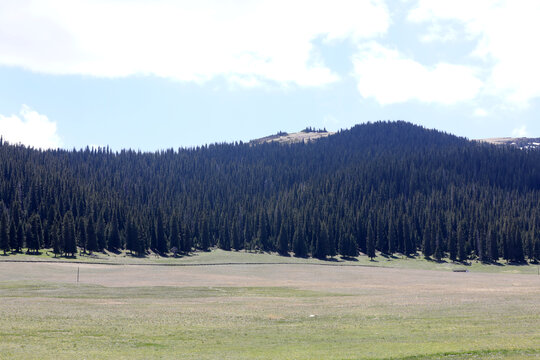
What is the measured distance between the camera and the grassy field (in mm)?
28594

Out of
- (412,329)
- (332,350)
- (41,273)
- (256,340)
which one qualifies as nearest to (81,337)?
(256,340)

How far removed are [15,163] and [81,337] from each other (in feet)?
615

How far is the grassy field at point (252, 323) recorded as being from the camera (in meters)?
28.6

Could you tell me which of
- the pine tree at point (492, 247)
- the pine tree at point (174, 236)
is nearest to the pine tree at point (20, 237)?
the pine tree at point (174, 236)

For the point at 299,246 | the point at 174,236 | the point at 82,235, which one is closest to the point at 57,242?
the point at 82,235

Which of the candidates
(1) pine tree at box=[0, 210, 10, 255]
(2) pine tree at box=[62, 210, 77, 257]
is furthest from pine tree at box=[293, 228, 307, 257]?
(1) pine tree at box=[0, 210, 10, 255]

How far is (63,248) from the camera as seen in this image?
12238 centimetres

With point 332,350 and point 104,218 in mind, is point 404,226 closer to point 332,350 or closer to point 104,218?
point 104,218

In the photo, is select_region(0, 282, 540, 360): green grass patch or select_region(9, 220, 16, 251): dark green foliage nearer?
select_region(0, 282, 540, 360): green grass patch

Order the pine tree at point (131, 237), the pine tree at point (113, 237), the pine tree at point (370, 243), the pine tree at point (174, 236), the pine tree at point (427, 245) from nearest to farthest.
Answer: the pine tree at point (131, 237), the pine tree at point (113, 237), the pine tree at point (174, 236), the pine tree at point (427, 245), the pine tree at point (370, 243)

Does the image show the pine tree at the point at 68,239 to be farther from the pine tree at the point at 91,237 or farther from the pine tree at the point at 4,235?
the pine tree at the point at 4,235

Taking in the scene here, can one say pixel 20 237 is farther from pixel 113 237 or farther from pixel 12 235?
pixel 113 237

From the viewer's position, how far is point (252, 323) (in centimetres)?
4016

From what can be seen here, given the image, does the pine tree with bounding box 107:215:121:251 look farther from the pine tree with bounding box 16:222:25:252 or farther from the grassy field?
the grassy field
